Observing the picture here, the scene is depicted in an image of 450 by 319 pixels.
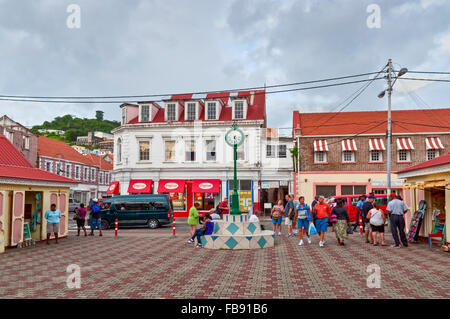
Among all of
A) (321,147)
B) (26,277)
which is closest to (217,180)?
(321,147)

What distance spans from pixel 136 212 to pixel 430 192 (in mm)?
16622

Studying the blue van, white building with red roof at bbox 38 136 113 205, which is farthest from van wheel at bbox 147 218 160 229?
white building with red roof at bbox 38 136 113 205

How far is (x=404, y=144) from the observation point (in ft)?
105

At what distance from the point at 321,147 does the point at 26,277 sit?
27.7 meters

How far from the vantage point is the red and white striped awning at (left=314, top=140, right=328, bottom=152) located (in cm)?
3325

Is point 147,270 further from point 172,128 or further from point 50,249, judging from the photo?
point 172,128

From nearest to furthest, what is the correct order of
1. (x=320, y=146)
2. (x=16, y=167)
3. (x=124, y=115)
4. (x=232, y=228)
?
(x=232, y=228) → (x=16, y=167) → (x=320, y=146) → (x=124, y=115)

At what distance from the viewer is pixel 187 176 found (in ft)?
113

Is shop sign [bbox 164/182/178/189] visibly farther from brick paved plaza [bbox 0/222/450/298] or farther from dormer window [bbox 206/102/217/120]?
brick paved plaza [bbox 0/222/450/298]

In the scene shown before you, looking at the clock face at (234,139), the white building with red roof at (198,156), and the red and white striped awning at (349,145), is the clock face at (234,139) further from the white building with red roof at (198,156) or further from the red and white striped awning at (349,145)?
the red and white striped awning at (349,145)

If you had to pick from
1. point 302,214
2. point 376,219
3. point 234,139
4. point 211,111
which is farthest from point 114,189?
point 376,219

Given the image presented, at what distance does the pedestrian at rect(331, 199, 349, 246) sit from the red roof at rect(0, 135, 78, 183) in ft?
37.7

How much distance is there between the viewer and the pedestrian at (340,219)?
14039 millimetres

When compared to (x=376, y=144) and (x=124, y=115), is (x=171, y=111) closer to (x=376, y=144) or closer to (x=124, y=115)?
(x=124, y=115)
